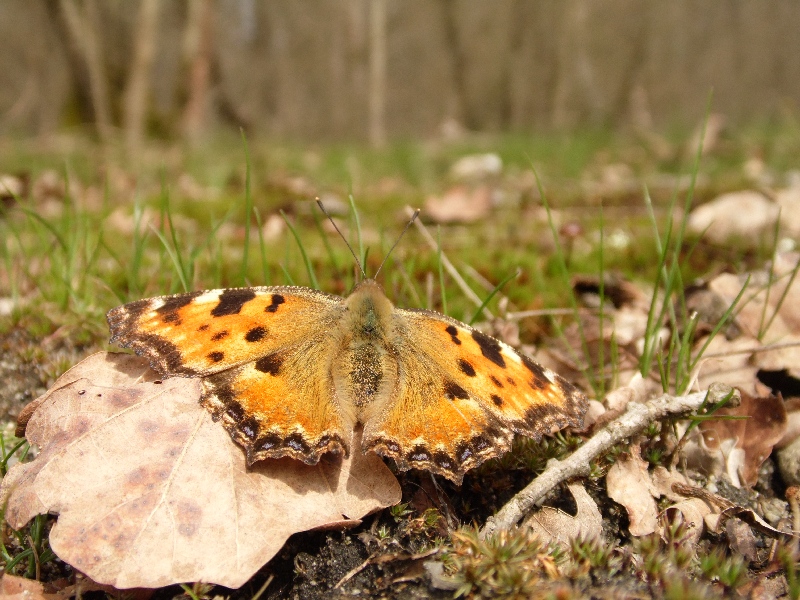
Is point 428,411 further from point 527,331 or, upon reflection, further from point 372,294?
point 527,331

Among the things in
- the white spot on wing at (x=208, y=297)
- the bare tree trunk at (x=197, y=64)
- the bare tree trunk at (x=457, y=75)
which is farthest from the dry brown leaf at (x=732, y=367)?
the bare tree trunk at (x=457, y=75)

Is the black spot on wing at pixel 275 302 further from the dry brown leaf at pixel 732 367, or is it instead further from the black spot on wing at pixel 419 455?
the dry brown leaf at pixel 732 367

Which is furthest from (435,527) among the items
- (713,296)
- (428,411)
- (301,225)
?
(301,225)

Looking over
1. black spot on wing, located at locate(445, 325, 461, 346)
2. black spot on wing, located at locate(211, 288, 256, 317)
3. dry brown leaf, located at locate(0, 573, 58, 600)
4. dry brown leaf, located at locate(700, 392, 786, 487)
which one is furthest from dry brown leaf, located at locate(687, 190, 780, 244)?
dry brown leaf, located at locate(0, 573, 58, 600)

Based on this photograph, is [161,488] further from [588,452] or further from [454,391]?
[588,452]

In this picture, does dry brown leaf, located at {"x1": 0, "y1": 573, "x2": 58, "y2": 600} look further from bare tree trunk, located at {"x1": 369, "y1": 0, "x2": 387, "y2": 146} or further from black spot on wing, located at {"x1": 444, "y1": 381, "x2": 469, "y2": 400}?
bare tree trunk, located at {"x1": 369, "y1": 0, "x2": 387, "y2": 146}

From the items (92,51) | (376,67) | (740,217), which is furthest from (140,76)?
(740,217)

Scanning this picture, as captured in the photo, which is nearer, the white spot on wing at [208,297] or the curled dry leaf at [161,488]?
the curled dry leaf at [161,488]
